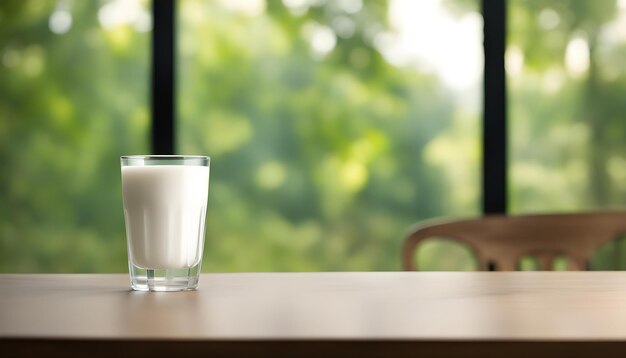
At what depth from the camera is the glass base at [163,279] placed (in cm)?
74

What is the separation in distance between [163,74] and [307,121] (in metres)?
0.43

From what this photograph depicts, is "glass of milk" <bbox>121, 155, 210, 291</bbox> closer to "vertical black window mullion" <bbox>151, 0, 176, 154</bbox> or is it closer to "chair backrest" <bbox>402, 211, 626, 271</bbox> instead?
"chair backrest" <bbox>402, 211, 626, 271</bbox>

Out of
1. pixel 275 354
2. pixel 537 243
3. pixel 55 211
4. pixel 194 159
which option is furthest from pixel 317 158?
pixel 275 354

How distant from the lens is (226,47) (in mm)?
2363

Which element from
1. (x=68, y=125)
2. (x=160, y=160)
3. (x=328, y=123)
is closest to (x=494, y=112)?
(x=328, y=123)

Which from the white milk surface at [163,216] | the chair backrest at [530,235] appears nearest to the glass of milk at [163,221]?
the white milk surface at [163,216]

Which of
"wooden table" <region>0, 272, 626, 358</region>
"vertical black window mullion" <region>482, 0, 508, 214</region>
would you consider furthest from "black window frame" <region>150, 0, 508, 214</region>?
"wooden table" <region>0, 272, 626, 358</region>

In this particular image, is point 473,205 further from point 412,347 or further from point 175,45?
point 412,347

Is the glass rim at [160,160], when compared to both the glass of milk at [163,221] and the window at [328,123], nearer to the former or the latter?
the glass of milk at [163,221]

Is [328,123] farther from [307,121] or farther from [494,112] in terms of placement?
[494,112]

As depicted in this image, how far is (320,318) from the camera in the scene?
1.79 ft

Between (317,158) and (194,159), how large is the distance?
5.20 feet

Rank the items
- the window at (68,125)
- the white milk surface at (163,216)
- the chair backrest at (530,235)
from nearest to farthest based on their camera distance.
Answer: the white milk surface at (163,216), the chair backrest at (530,235), the window at (68,125)

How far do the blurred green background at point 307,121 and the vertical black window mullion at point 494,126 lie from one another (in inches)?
1.2
